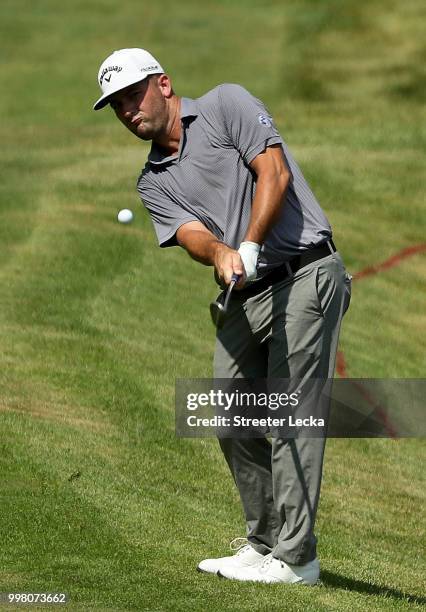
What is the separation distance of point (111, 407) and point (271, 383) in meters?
3.74

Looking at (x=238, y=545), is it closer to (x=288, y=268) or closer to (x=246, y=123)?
(x=288, y=268)

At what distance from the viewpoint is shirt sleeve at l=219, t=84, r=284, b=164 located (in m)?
6.57

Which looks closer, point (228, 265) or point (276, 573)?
point (228, 265)

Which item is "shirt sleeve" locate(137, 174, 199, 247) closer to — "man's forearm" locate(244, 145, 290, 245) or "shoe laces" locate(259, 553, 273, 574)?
"man's forearm" locate(244, 145, 290, 245)

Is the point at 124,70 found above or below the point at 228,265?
above

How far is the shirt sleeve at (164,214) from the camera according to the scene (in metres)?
6.89

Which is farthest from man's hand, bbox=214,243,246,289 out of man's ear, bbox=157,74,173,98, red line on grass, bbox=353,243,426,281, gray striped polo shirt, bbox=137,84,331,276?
red line on grass, bbox=353,243,426,281

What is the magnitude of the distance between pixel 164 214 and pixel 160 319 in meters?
5.95

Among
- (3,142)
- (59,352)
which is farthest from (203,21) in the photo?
(59,352)

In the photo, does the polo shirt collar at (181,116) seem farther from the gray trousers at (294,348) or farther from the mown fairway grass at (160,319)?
the mown fairway grass at (160,319)

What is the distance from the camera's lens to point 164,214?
6.99m

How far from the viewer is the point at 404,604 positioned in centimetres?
655

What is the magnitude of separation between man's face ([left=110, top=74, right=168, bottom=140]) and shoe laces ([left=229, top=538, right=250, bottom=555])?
2.15 m
